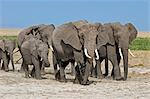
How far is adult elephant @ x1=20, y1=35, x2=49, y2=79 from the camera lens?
19.4 metres

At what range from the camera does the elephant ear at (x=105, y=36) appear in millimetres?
18297

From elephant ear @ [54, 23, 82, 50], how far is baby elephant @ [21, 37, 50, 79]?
1.34 metres

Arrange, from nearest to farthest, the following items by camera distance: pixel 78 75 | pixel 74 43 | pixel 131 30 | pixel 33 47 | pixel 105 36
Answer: pixel 74 43
pixel 78 75
pixel 105 36
pixel 33 47
pixel 131 30

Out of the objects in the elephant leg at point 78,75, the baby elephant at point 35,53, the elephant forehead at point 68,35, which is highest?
the elephant forehead at point 68,35

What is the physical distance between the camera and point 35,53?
19672 millimetres

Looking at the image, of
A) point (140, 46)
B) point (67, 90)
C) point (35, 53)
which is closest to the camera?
point (67, 90)

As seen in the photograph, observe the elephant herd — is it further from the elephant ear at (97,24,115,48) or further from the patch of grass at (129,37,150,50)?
the patch of grass at (129,37,150,50)

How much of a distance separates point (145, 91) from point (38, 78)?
517cm

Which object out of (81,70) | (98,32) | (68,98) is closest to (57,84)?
(81,70)

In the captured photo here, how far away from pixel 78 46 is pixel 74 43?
0.79 ft

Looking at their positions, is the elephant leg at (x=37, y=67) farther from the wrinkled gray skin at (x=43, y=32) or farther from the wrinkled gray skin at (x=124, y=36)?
the wrinkled gray skin at (x=124, y=36)

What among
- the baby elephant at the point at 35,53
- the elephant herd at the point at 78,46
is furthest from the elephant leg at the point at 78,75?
the baby elephant at the point at 35,53

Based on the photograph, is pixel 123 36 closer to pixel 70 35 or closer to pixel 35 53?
pixel 70 35

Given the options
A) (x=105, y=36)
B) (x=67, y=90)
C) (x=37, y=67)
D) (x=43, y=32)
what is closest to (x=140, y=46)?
(x=43, y=32)
